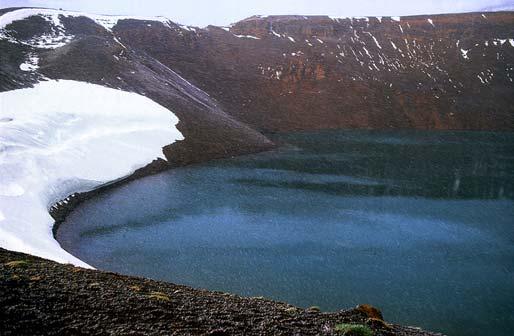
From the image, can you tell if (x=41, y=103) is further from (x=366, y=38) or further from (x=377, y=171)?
(x=366, y=38)

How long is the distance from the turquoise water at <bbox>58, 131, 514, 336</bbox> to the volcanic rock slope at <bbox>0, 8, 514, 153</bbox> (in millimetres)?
10248

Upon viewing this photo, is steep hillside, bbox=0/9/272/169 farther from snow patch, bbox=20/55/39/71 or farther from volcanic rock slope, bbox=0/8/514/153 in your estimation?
volcanic rock slope, bbox=0/8/514/153

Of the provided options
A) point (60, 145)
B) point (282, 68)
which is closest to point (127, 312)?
point (60, 145)

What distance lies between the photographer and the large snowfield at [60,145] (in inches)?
903

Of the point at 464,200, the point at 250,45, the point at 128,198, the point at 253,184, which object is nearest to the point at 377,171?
the point at 464,200

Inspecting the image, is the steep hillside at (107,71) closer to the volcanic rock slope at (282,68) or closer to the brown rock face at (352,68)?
the volcanic rock slope at (282,68)

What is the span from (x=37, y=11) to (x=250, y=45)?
111 ft

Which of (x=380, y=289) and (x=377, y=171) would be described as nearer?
(x=380, y=289)

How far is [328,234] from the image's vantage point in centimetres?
2545

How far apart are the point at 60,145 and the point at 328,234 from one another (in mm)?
21100

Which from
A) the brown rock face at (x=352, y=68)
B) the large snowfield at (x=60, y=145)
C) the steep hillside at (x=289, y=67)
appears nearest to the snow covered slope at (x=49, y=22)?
the steep hillside at (x=289, y=67)

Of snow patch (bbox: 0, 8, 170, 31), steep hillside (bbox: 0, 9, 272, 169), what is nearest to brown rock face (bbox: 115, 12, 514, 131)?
snow patch (bbox: 0, 8, 170, 31)

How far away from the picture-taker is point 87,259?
21172 millimetres

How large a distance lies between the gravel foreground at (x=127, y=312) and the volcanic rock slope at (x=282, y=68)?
103ft
